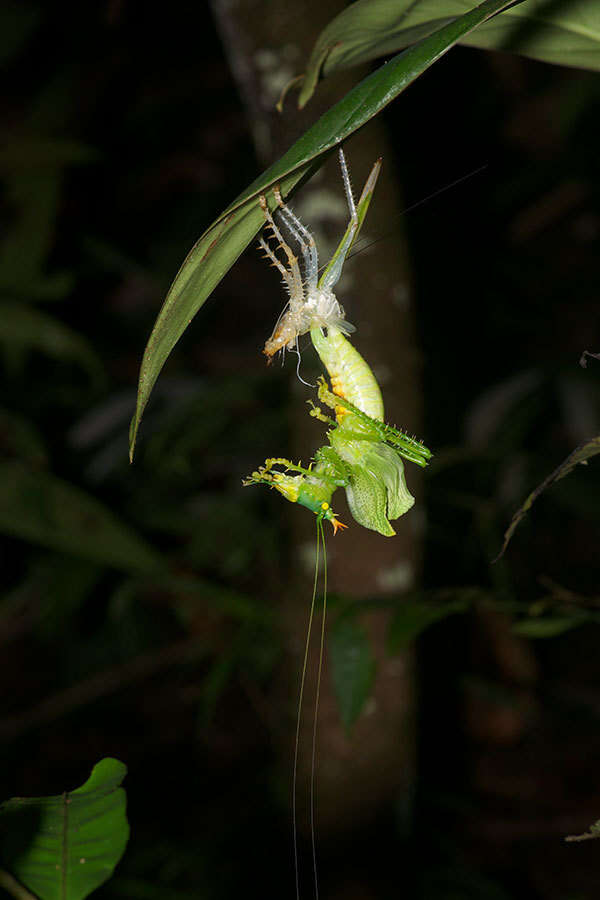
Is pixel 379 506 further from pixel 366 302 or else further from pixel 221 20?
pixel 221 20

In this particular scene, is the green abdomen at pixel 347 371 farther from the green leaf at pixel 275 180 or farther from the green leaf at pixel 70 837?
the green leaf at pixel 70 837

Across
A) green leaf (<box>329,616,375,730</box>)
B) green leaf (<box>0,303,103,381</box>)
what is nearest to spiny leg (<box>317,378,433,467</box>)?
green leaf (<box>329,616,375,730</box>)

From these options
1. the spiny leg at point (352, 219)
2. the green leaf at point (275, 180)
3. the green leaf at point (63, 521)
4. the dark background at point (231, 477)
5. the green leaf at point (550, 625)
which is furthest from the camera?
the dark background at point (231, 477)

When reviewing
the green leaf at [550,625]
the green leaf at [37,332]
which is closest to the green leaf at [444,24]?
the green leaf at [550,625]

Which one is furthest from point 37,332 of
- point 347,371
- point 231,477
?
point 347,371

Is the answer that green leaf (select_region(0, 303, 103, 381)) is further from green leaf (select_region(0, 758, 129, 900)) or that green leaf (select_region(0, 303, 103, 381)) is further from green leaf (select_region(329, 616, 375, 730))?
green leaf (select_region(0, 758, 129, 900))
